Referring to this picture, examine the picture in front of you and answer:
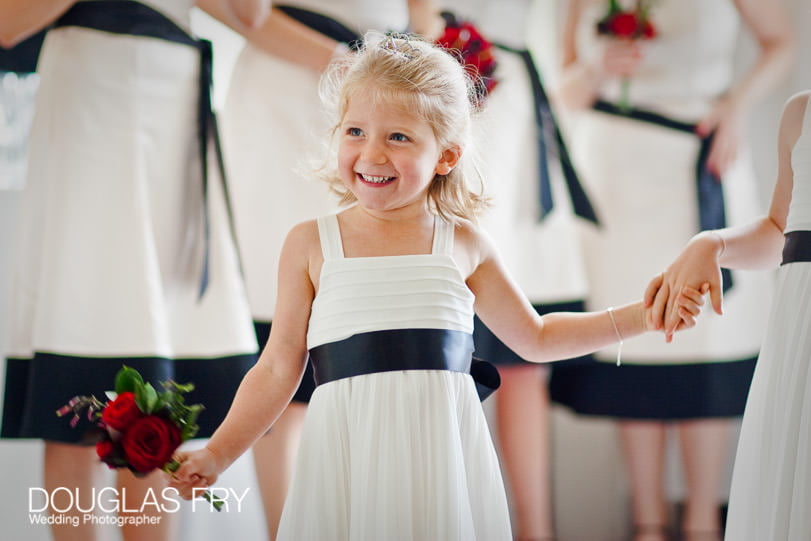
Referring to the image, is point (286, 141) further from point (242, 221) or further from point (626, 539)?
point (626, 539)

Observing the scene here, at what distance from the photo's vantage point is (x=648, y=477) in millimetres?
3068

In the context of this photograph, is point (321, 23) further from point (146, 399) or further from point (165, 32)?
point (146, 399)

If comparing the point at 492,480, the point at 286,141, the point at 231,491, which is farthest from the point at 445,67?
the point at 231,491

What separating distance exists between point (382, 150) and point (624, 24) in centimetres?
173

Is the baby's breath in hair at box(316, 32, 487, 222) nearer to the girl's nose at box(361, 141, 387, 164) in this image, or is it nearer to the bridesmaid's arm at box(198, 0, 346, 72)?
the girl's nose at box(361, 141, 387, 164)

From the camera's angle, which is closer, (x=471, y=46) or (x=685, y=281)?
(x=685, y=281)

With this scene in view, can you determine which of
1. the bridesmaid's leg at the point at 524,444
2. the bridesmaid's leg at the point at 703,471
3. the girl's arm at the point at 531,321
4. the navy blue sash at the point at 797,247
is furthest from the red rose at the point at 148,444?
the bridesmaid's leg at the point at 703,471

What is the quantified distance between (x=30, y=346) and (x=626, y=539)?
2.11 metres

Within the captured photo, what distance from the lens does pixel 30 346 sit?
7.45 ft

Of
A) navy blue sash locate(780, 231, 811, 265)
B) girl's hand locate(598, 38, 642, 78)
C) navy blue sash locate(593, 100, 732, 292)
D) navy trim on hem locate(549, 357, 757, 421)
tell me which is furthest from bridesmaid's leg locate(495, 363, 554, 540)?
navy blue sash locate(780, 231, 811, 265)

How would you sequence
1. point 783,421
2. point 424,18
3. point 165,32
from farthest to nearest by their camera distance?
point 424,18
point 165,32
point 783,421

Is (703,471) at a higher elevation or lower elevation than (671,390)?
lower

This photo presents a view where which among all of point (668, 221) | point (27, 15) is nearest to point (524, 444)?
point (668, 221)

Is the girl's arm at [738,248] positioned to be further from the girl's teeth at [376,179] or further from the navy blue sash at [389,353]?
the girl's teeth at [376,179]
